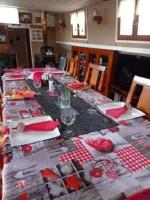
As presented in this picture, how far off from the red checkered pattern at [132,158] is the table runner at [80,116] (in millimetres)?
245

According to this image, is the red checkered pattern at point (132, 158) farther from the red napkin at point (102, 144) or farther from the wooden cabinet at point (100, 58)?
the wooden cabinet at point (100, 58)

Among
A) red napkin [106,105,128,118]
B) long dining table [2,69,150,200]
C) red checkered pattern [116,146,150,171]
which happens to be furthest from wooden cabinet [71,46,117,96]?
red checkered pattern [116,146,150,171]

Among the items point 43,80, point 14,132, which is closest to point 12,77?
point 43,80

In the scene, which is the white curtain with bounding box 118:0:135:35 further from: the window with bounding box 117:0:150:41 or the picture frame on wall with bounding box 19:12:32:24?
the picture frame on wall with bounding box 19:12:32:24

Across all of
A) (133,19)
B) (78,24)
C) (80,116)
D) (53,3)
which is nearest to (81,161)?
(80,116)

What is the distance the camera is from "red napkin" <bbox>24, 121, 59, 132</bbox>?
1046mm

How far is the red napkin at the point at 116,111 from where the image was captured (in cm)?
124

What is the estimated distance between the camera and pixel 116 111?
1.28m

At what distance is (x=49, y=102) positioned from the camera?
1547mm

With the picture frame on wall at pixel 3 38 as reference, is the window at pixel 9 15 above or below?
above

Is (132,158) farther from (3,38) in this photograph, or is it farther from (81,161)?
(3,38)

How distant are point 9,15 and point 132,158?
508 cm

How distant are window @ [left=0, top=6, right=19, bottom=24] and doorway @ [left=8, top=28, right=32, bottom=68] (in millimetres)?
299

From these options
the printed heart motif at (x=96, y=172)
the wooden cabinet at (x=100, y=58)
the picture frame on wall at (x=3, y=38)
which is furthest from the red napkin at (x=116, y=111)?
the picture frame on wall at (x=3, y=38)
